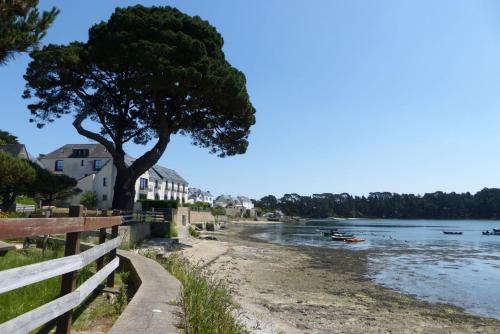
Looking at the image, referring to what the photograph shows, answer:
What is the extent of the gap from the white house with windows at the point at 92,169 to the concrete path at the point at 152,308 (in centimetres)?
5446

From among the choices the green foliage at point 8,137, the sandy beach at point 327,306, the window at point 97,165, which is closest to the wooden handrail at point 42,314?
the sandy beach at point 327,306

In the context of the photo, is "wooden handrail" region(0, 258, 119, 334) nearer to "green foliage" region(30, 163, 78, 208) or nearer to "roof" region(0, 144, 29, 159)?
"green foliage" region(30, 163, 78, 208)

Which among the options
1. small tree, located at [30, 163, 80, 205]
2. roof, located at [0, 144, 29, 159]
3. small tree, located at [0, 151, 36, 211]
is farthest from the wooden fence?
roof, located at [0, 144, 29, 159]

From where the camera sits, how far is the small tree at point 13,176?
27.1 m

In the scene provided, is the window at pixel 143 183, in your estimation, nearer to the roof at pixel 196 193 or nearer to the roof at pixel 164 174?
the roof at pixel 164 174

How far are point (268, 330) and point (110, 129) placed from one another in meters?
23.9

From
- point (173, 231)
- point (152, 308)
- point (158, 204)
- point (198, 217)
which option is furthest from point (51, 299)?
point (198, 217)

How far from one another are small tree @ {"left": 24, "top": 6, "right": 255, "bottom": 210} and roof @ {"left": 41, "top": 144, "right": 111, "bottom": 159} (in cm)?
3530

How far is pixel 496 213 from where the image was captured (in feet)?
643

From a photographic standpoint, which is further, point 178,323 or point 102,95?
point 102,95

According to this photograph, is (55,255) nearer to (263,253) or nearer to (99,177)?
(263,253)

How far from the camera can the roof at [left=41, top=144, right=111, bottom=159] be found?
6412 centimetres

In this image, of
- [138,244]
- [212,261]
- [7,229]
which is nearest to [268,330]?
[7,229]

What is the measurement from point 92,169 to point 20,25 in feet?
185
